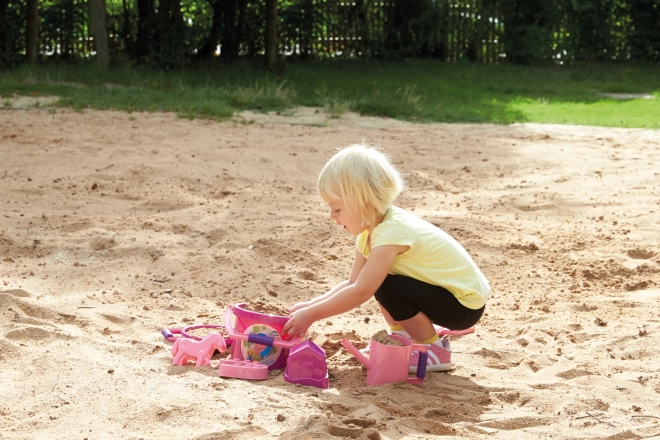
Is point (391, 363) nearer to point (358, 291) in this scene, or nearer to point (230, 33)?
point (358, 291)

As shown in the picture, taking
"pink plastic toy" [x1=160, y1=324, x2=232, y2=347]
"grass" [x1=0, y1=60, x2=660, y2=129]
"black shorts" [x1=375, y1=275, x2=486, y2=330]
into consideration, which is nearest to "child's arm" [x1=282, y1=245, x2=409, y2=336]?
"black shorts" [x1=375, y1=275, x2=486, y2=330]

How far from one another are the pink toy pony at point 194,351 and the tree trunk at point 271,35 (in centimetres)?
1041

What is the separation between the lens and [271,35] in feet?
43.1

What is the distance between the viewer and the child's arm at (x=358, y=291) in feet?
9.76

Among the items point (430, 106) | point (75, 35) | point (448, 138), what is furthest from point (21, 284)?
point (75, 35)

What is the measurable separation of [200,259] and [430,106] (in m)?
6.30

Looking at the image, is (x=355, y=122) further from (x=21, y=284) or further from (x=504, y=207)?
(x=21, y=284)

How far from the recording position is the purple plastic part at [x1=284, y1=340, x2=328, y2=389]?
2.94m

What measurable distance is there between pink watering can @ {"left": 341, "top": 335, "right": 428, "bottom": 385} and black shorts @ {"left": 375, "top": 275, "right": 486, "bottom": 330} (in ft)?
0.50

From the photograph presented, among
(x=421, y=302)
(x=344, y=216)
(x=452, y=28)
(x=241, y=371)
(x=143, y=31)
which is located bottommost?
(x=241, y=371)

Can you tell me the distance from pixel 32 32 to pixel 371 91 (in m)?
5.32

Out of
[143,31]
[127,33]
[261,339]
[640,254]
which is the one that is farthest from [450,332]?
[127,33]

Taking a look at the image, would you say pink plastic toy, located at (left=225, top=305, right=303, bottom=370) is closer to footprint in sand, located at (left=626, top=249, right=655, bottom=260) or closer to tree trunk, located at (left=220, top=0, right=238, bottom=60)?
footprint in sand, located at (left=626, top=249, right=655, bottom=260)

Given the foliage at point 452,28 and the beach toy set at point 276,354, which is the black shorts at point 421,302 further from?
the foliage at point 452,28
